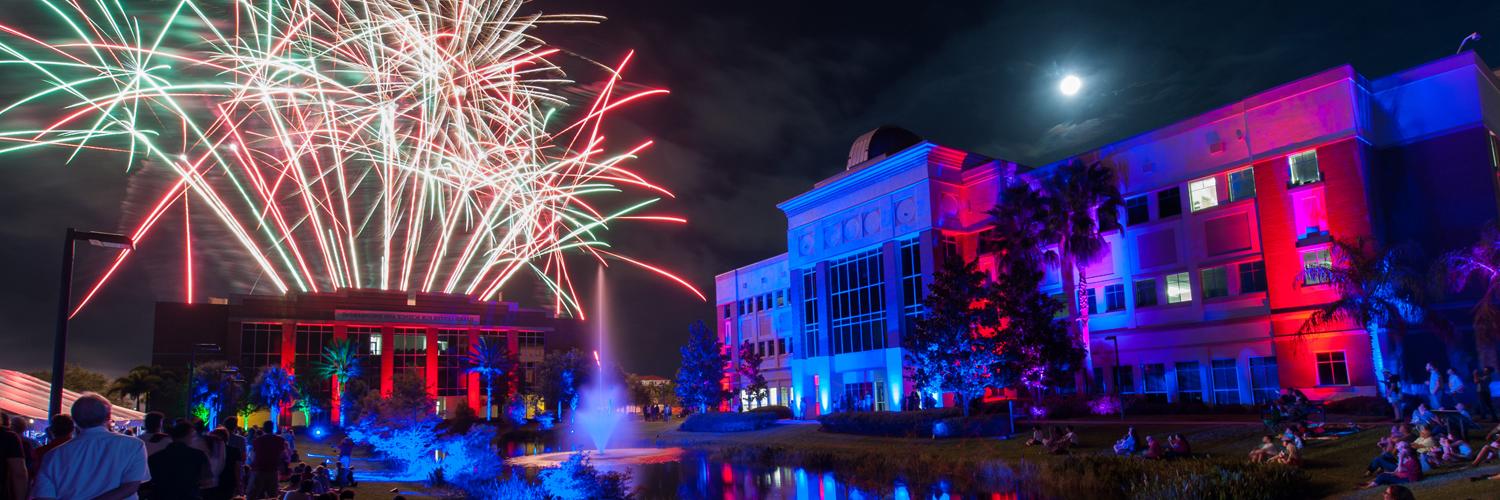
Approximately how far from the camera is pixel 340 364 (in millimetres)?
75750

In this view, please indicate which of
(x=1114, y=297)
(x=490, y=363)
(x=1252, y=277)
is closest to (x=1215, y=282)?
(x=1252, y=277)

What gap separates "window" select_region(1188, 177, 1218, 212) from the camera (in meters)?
42.7

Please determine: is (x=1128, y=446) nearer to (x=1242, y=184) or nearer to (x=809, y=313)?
(x=1242, y=184)

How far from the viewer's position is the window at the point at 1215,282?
41969 mm

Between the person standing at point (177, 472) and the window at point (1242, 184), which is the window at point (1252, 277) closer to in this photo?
the window at point (1242, 184)

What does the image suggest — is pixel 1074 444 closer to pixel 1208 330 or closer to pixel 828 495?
pixel 828 495

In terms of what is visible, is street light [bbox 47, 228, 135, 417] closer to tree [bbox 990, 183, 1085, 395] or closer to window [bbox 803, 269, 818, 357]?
tree [bbox 990, 183, 1085, 395]

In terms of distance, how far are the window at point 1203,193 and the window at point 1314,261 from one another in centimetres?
483

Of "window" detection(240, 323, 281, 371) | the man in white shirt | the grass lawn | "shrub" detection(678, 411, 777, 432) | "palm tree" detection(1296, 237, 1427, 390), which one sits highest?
"window" detection(240, 323, 281, 371)

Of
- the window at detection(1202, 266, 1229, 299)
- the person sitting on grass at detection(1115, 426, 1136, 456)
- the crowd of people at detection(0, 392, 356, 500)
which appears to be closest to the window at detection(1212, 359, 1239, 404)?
the window at detection(1202, 266, 1229, 299)

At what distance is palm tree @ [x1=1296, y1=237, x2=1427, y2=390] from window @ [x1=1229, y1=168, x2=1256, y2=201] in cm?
605

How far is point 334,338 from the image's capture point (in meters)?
82.7

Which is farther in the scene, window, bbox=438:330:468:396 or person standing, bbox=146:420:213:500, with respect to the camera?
window, bbox=438:330:468:396

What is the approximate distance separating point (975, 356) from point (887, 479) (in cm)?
1282
